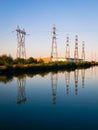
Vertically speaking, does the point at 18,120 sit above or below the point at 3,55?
below

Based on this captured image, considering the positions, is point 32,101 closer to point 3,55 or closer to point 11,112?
point 11,112

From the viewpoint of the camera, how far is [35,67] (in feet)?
129

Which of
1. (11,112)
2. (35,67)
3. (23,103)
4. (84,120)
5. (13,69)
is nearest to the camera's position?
(84,120)

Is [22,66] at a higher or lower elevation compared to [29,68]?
higher

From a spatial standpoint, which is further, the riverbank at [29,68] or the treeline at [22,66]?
the treeline at [22,66]

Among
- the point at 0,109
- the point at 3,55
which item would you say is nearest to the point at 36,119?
the point at 0,109

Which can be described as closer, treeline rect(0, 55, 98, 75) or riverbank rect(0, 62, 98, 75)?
riverbank rect(0, 62, 98, 75)

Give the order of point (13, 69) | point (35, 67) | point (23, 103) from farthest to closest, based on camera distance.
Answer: point (35, 67) < point (13, 69) < point (23, 103)

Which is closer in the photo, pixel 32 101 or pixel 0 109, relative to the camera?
pixel 0 109

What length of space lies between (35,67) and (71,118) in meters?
30.6

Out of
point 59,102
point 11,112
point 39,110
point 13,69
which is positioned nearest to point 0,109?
point 11,112

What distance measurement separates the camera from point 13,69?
3259 centimetres

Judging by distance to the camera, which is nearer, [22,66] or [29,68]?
[22,66]

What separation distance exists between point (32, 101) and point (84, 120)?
14.2 ft
